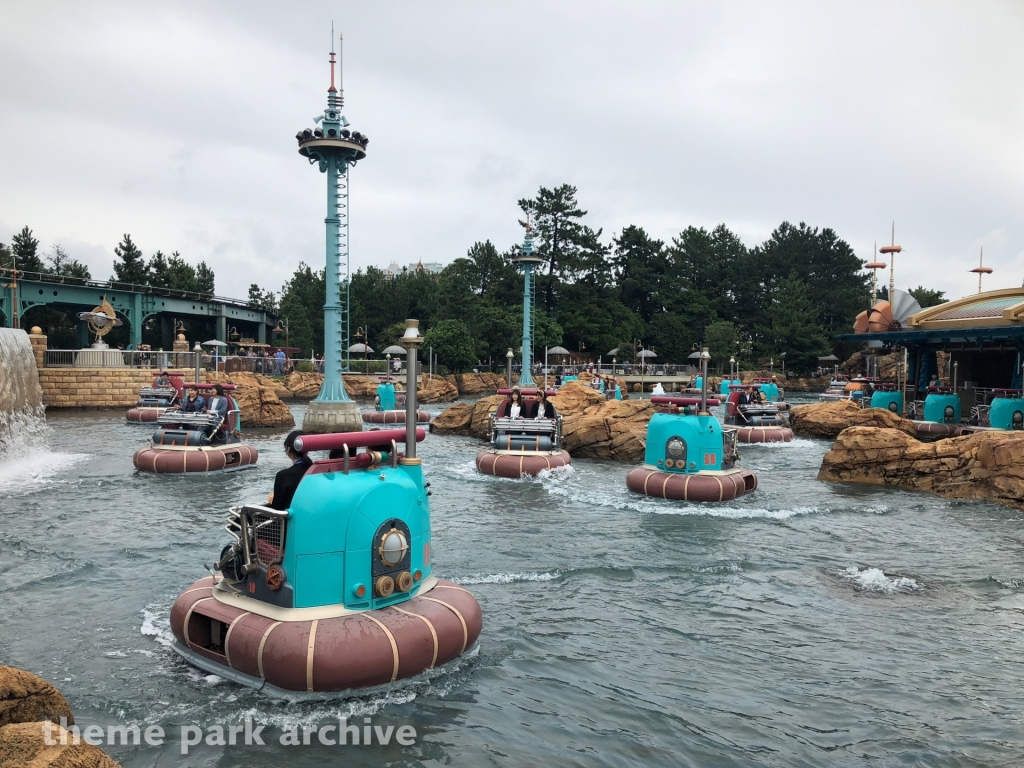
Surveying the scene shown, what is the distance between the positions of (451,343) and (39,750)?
172 ft

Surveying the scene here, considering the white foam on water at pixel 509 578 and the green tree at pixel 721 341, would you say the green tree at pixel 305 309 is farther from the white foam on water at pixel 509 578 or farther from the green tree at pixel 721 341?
the white foam on water at pixel 509 578

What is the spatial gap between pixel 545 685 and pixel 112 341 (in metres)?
56.1

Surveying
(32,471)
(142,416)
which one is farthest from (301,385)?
(32,471)

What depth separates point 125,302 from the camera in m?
47.9

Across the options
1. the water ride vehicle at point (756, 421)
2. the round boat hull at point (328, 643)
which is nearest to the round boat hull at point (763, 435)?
the water ride vehicle at point (756, 421)

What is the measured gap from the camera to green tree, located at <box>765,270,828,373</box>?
65500 mm

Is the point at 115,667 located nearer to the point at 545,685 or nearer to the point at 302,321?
the point at 545,685

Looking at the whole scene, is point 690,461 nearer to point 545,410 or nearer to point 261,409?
point 545,410

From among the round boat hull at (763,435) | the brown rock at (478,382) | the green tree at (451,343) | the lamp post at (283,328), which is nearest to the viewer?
the round boat hull at (763,435)

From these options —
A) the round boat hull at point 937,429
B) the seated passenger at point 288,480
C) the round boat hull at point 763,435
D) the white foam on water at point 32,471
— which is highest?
the seated passenger at point 288,480

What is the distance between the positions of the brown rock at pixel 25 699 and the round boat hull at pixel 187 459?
51.6 feet

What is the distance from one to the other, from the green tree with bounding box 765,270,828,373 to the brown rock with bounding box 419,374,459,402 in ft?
103

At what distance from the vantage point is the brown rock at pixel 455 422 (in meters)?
31.5

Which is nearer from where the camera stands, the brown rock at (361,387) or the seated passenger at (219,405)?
the seated passenger at (219,405)
